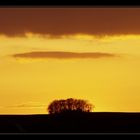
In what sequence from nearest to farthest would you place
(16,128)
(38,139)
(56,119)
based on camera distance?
(38,139) < (16,128) < (56,119)

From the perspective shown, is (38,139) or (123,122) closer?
(38,139)

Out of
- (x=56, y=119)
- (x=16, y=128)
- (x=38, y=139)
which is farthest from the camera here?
(x=56, y=119)

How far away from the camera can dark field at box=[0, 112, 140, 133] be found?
5.50m

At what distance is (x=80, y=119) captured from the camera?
5.96 m

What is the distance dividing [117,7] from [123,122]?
4.96 feet

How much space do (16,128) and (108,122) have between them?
3.65 ft

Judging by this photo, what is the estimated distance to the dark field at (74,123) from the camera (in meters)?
5.50

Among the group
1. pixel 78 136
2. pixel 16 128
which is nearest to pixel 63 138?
pixel 78 136

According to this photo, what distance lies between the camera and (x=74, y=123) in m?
5.93
